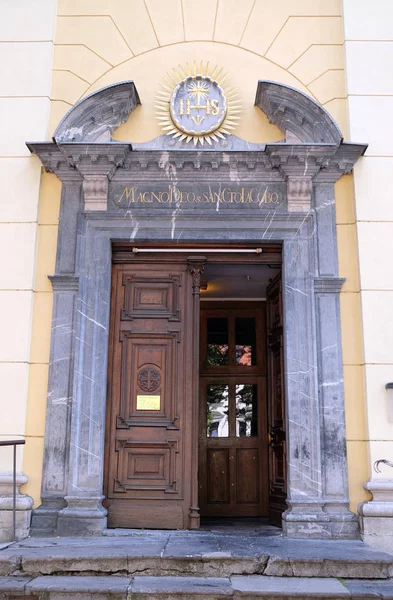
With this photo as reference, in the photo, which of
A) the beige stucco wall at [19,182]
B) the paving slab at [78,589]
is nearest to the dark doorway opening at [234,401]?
the beige stucco wall at [19,182]

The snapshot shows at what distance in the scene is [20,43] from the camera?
7156 mm

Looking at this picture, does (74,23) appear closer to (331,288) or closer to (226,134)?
(226,134)

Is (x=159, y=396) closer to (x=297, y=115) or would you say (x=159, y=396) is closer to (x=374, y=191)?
(x=374, y=191)

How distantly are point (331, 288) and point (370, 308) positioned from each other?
1.44ft

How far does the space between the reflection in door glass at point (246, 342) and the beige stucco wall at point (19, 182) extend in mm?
3888

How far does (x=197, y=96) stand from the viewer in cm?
698

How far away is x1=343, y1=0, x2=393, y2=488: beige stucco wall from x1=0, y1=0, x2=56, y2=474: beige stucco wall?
132 inches

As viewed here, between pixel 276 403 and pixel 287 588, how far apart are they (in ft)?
9.77

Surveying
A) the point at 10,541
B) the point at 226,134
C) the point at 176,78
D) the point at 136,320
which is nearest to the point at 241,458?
the point at 136,320

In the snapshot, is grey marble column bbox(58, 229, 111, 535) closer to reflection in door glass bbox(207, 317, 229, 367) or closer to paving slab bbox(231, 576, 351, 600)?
paving slab bbox(231, 576, 351, 600)

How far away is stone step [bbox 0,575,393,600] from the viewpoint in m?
4.39

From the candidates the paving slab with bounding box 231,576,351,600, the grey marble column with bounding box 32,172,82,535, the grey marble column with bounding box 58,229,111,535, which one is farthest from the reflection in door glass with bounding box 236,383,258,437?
the paving slab with bounding box 231,576,351,600

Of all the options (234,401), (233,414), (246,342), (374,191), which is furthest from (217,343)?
(374,191)

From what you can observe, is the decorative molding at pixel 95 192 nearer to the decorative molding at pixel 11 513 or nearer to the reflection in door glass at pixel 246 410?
the decorative molding at pixel 11 513
